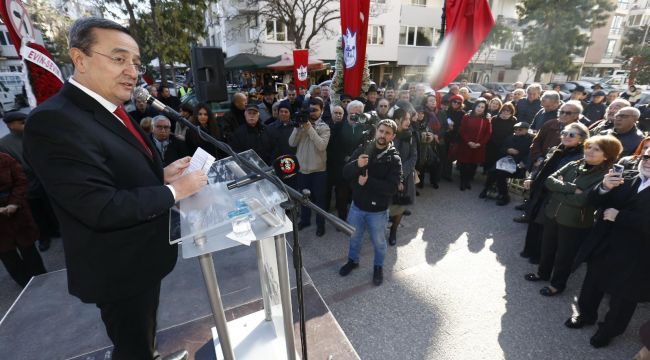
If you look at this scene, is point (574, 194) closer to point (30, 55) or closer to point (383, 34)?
point (30, 55)

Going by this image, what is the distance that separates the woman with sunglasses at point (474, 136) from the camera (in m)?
5.78

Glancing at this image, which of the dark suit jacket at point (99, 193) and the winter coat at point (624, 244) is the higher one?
the dark suit jacket at point (99, 193)

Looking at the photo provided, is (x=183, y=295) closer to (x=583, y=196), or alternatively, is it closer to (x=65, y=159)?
(x=65, y=159)

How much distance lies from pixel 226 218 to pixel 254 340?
1.41m

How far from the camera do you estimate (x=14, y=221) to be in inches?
127

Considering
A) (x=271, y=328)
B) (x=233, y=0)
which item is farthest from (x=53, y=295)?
(x=233, y=0)

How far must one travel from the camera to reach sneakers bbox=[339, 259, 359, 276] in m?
3.66

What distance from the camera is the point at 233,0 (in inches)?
813

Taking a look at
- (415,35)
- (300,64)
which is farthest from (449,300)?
(415,35)

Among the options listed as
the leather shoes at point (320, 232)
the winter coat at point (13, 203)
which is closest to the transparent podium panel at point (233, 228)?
the leather shoes at point (320, 232)

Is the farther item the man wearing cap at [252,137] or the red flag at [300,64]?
the red flag at [300,64]

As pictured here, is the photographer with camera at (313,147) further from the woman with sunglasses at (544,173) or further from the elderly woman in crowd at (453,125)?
the elderly woman in crowd at (453,125)

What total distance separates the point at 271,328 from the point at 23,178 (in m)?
3.12

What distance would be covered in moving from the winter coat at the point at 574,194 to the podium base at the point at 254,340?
2.79 metres
